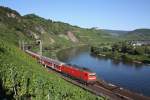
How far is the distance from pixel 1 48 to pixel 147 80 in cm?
4534

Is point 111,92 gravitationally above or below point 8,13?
below

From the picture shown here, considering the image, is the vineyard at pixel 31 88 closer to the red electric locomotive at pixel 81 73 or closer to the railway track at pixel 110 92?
the railway track at pixel 110 92

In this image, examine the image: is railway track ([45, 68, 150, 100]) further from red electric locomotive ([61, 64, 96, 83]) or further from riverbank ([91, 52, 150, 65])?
riverbank ([91, 52, 150, 65])

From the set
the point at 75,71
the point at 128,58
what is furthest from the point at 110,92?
the point at 128,58

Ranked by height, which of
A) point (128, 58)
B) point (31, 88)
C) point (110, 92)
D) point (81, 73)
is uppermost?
point (31, 88)

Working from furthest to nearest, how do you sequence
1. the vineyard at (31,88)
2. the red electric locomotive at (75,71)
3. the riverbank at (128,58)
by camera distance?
1. the riverbank at (128,58)
2. the red electric locomotive at (75,71)
3. the vineyard at (31,88)

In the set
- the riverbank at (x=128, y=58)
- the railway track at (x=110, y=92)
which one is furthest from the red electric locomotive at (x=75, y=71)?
the riverbank at (x=128, y=58)

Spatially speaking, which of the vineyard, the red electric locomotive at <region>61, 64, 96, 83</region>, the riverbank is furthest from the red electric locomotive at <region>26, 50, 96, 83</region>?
the riverbank

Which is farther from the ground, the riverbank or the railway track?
the railway track

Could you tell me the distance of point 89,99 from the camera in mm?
38844

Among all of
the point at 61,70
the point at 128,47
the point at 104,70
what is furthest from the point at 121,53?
the point at 61,70

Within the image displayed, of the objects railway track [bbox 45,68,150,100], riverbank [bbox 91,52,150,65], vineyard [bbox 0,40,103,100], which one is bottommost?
riverbank [bbox 91,52,150,65]

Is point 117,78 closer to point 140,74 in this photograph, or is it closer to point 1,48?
point 140,74

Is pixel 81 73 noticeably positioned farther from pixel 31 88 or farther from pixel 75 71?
pixel 31 88
